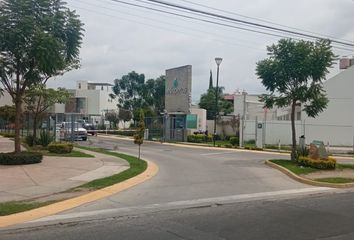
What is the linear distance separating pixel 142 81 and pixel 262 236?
200ft

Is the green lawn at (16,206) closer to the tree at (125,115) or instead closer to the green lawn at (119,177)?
the green lawn at (119,177)

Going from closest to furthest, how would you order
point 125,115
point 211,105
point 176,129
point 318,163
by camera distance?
point 318,163
point 176,129
point 125,115
point 211,105

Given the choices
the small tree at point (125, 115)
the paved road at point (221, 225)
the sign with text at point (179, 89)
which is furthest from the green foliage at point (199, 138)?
the paved road at point (221, 225)

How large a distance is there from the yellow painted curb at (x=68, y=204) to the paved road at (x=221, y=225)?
36.7 inches

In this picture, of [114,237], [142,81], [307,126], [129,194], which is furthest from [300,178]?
[142,81]

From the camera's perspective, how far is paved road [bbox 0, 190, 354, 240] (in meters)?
8.81

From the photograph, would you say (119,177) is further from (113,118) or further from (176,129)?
(113,118)

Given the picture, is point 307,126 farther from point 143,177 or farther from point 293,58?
point 143,177

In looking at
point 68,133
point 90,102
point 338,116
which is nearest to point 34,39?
point 68,133

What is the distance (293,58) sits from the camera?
22234 millimetres

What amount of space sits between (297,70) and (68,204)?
1350 centimetres

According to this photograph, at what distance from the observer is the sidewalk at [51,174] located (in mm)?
13461

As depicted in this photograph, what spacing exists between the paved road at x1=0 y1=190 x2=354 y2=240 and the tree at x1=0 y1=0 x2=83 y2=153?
381 inches

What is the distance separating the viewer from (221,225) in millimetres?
9836
